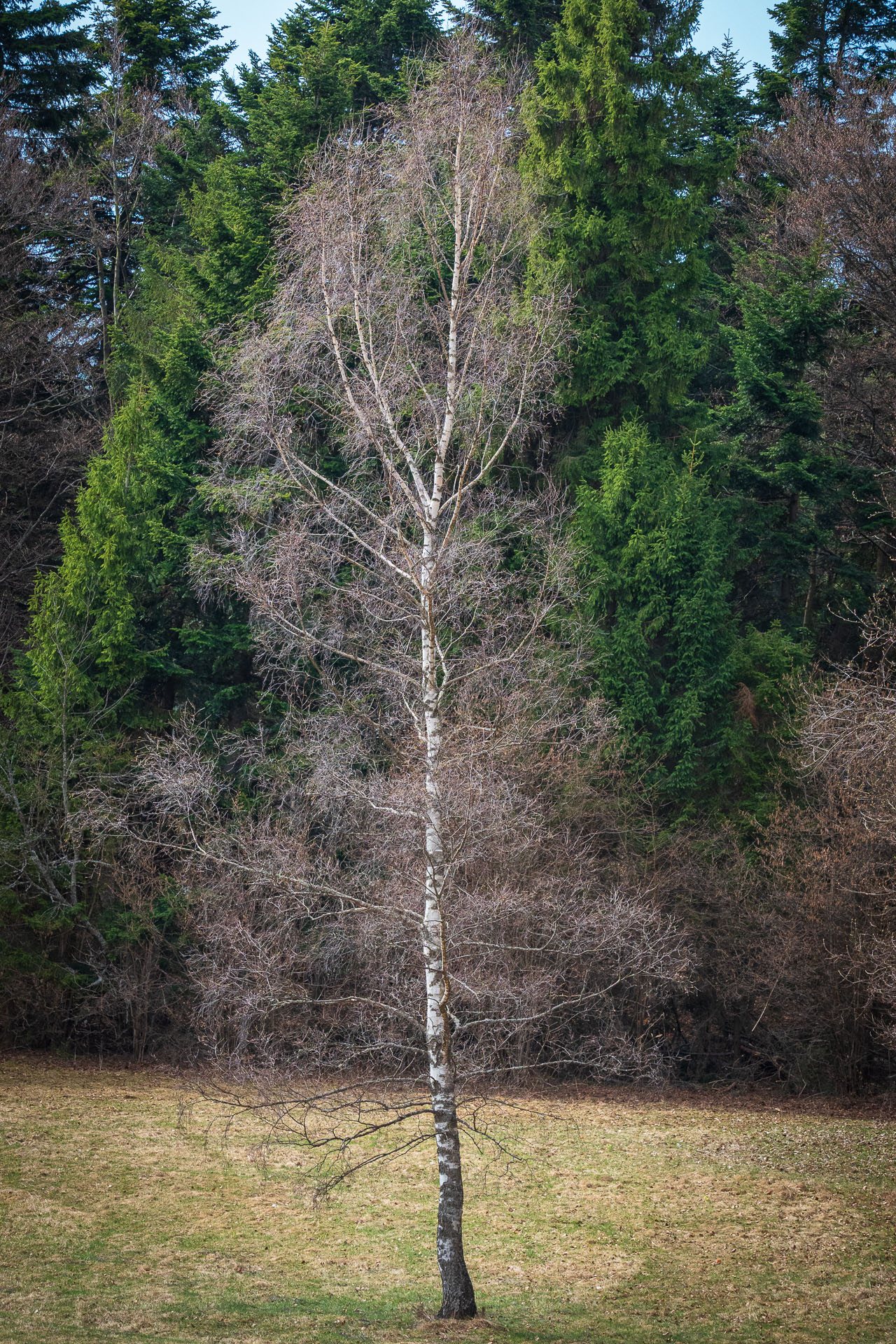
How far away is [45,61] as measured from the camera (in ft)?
77.6

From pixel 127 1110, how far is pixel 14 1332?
7.19 meters

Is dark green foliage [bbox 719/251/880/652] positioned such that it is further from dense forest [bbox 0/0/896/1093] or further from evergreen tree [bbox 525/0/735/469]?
evergreen tree [bbox 525/0/735/469]

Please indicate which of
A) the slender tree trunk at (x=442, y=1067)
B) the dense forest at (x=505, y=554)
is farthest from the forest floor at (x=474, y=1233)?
the dense forest at (x=505, y=554)

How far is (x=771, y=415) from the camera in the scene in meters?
18.7

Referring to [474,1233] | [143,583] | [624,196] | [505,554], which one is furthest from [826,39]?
[474,1233]

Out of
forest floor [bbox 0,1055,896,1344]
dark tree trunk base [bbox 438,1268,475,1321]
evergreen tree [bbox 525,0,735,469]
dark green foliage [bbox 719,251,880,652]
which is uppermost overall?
evergreen tree [bbox 525,0,735,469]

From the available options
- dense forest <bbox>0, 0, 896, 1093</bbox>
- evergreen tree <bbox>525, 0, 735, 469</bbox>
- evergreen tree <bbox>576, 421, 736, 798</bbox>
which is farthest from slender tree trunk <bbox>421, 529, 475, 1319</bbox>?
evergreen tree <bbox>525, 0, 735, 469</bbox>

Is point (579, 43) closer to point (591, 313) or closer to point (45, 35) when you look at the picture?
→ point (591, 313)

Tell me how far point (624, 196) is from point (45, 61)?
42.2 ft

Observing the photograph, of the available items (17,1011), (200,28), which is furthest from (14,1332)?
(200,28)

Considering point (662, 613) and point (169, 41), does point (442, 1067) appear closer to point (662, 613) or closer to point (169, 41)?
point (662, 613)

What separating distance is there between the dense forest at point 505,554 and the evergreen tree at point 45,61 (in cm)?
9

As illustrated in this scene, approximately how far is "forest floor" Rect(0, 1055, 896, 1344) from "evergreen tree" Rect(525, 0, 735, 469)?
38.7 ft

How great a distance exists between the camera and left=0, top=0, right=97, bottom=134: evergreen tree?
23281mm
